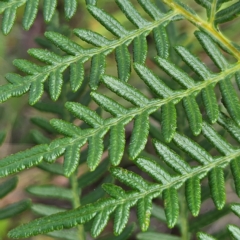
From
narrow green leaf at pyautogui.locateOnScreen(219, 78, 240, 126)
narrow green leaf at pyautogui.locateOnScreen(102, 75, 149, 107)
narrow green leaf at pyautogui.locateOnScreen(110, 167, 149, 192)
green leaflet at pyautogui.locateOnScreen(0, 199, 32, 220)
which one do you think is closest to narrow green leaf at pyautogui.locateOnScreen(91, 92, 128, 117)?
narrow green leaf at pyautogui.locateOnScreen(102, 75, 149, 107)

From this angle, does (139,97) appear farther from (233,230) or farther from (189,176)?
(233,230)

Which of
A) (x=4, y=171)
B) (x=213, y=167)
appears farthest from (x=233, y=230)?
(x=4, y=171)

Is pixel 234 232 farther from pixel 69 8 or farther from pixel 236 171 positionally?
pixel 69 8

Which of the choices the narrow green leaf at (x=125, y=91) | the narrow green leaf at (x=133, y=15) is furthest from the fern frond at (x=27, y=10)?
the narrow green leaf at (x=125, y=91)

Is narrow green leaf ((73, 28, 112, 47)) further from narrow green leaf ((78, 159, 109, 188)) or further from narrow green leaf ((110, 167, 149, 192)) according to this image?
→ narrow green leaf ((78, 159, 109, 188))

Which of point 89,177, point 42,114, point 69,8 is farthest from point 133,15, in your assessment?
point 42,114
